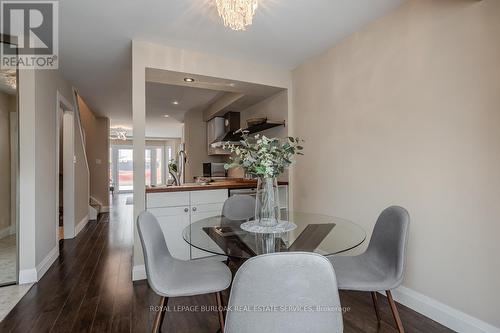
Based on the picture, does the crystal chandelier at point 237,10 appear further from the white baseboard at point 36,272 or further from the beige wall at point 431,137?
the white baseboard at point 36,272

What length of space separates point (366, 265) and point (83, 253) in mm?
3408

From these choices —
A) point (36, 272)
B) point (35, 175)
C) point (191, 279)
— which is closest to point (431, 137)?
point (191, 279)

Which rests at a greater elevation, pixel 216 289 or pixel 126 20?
pixel 126 20

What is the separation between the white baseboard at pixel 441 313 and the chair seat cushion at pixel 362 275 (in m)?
0.62

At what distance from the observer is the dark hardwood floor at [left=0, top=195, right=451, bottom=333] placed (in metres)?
1.76

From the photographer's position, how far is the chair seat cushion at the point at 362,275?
145 cm

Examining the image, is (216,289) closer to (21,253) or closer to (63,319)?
(63,319)

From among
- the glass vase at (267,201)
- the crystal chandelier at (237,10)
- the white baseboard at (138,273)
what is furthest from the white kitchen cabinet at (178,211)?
the crystal chandelier at (237,10)

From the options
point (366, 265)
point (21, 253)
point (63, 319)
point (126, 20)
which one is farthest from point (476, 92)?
point (21, 253)

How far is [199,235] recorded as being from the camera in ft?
5.73

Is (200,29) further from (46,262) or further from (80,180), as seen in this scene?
(80,180)

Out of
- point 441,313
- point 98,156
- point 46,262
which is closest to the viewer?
point 441,313

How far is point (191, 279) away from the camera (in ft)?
4.97

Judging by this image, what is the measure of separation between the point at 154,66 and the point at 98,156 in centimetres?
465
